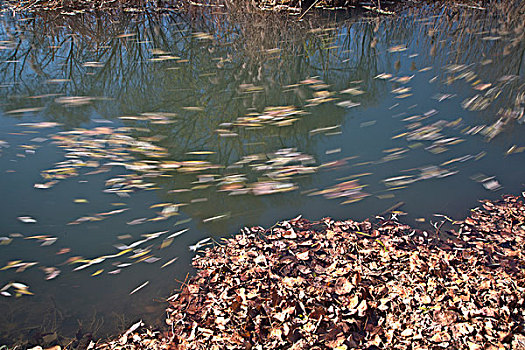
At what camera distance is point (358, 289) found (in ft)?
7.88

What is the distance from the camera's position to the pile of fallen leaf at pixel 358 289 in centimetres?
213

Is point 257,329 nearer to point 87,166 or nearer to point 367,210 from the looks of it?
point 367,210

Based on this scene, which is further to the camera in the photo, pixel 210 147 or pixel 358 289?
pixel 210 147

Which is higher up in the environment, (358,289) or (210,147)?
(210,147)

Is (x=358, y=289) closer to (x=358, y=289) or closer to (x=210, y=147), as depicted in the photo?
(x=358, y=289)

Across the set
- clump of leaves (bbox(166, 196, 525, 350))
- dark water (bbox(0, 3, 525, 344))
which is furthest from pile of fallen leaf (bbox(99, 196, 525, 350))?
dark water (bbox(0, 3, 525, 344))

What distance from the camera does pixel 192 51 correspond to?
665cm

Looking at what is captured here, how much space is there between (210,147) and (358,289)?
6.85 feet

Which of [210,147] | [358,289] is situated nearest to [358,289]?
[358,289]

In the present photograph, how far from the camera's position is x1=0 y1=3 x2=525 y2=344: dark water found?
8.85ft

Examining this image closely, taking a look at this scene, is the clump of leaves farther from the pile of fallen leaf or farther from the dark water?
the dark water

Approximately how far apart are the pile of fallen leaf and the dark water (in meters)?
0.19

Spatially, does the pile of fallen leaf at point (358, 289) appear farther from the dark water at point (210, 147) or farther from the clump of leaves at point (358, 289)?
the dark water at point (210, 147)

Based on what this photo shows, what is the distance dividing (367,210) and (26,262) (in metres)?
2.45
